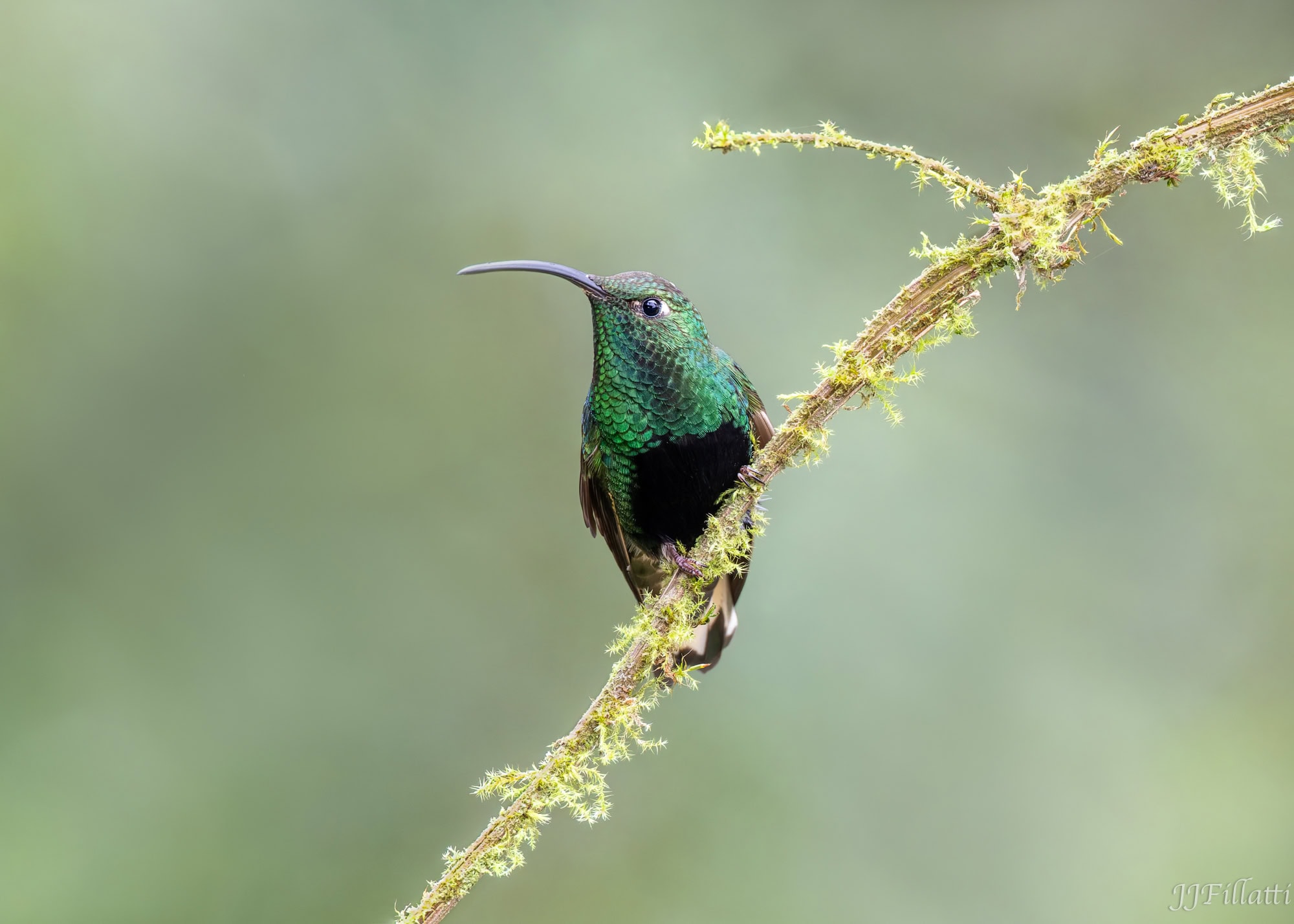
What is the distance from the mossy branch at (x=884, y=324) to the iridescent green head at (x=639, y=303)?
0.61 metres

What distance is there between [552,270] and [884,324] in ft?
3.35

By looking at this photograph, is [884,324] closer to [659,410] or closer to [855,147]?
[855,147]

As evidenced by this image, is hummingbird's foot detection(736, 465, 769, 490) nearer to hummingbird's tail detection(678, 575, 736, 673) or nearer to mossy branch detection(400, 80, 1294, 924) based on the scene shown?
mossy branch detection(400, 80, 1294, 924)

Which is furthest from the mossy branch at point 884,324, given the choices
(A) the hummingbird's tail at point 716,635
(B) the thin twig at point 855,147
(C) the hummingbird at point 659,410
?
(A) the hummingbird's tail at point 716,635

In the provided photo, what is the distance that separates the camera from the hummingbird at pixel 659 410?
2.66 meters

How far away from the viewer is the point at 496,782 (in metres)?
1.90

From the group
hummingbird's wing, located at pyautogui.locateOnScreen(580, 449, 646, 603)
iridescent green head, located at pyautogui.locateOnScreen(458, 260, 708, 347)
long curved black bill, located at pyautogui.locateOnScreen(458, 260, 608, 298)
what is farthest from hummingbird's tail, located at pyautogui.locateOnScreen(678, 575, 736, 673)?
long curved black bill, located at pyautogui.locateOnScreen(458, 260, 608, 298)

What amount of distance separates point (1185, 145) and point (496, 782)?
161 cm

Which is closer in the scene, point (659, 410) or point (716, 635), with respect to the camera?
point (659, 410)

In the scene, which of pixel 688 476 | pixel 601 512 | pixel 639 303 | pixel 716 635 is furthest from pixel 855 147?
pixel 716 635

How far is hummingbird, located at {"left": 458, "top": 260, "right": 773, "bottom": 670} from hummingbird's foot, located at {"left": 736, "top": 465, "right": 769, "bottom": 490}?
0.40m

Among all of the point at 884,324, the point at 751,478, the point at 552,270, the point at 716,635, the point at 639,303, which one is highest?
the point at 552,270

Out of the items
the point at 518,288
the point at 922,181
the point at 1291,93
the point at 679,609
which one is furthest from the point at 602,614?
the point at 1291,93

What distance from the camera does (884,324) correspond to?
79.4 inches
